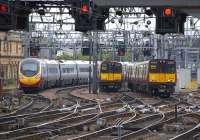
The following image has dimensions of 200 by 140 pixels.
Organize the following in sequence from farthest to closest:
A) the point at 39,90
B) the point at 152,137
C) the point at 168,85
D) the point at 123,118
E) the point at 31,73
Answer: the point at 39,90
the point at 31,73
the point at 168,85
the point at 123,118
the point at 152,137

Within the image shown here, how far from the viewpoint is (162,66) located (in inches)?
1702

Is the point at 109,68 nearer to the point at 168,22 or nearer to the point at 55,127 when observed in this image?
the point at 168,22

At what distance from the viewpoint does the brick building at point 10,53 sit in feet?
228

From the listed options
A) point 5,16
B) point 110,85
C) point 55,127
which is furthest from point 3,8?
point 110,85

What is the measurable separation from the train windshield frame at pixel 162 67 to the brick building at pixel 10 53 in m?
26.2

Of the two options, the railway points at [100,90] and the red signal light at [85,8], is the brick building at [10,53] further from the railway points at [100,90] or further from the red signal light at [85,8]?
the red signal light at [85,8]

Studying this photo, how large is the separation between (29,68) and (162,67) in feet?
33.8

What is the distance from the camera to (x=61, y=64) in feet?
189

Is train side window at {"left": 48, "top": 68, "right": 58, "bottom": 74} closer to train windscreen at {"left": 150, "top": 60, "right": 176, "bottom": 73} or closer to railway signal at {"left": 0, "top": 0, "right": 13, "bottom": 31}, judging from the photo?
train windscreen at {"left": 150, "top": 60, "right": 176, "bottom": 73}

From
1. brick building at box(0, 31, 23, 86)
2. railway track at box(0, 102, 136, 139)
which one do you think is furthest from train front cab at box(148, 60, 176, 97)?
brick building at box(0, 31, 23, 86)

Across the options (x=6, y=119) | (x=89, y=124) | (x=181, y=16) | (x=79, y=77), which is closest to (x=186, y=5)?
(x=89, y=124)

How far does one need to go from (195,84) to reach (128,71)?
21.6 feet

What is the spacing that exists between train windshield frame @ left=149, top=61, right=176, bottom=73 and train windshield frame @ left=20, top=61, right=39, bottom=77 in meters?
8.90

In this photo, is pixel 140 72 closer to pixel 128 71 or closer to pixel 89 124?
pixel 128 71
